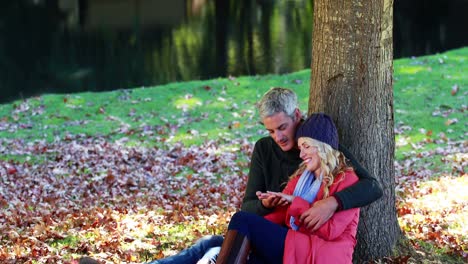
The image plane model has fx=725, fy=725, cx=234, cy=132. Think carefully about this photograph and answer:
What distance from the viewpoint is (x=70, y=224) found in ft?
23.9

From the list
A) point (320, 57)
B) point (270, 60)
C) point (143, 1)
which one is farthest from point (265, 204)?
point (143, 1)

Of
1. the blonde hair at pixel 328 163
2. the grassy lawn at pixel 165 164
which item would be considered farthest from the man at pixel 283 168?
the grassy lawn at pixel 165 164

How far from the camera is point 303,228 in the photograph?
480 cm

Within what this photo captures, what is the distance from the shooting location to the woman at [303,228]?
4.61 metres

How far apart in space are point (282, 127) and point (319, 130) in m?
0.32

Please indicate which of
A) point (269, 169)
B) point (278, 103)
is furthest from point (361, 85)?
point (269, 169)

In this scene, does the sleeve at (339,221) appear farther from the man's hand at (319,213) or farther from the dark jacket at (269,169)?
the dark jacket at (269,169)

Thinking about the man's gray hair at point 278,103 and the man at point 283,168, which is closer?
the man at point 283,168

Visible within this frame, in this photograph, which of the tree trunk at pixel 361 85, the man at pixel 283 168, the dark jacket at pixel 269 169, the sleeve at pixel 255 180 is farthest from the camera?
the tree trunk at pixel 361 85

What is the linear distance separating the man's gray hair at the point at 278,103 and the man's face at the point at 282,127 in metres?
0.03

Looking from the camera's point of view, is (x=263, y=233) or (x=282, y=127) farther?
(x=282, y=127)

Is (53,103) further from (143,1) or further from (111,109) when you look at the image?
(143,1)

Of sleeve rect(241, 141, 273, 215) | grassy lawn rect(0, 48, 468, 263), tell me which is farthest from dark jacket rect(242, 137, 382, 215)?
grassy lawn rect(0, 48, 468, 263)

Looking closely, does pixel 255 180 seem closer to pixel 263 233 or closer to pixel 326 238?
pixel 263 233
